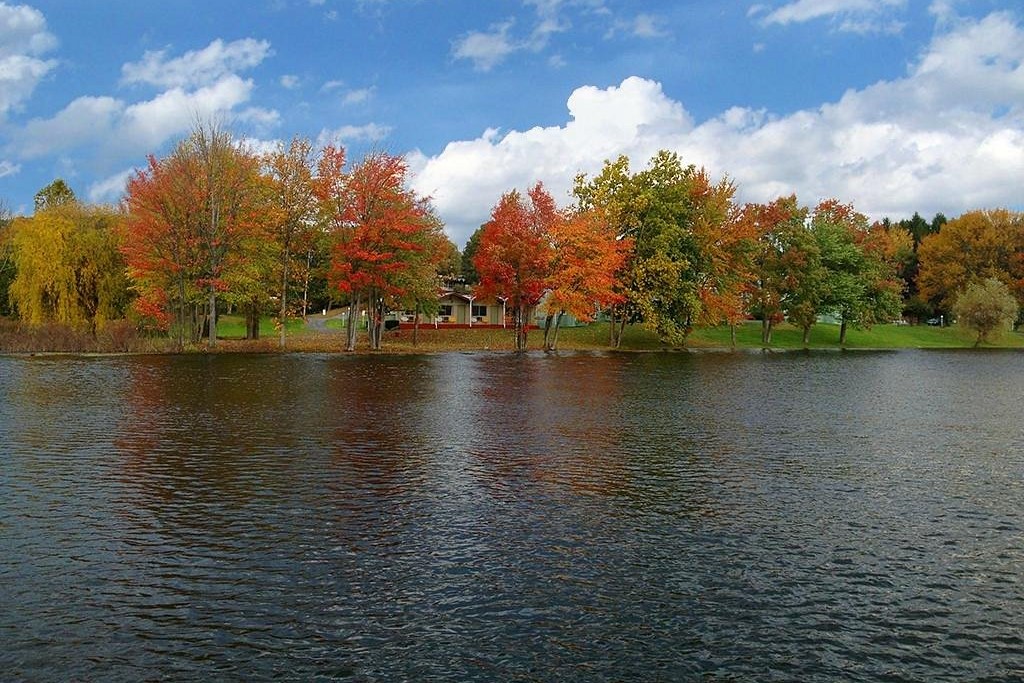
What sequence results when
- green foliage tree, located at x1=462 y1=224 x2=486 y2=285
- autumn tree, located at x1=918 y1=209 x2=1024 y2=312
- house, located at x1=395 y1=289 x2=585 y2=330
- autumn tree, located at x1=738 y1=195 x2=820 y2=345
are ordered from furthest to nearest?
green foliage tree, located at x1=462 y1=224 x2=486 y2=285
autumn tree, located at x1=918 y1=209 x2=1024 y2=312
house, located at x1=395 y1=289 x2=585 y2=330
autumn tree, located at x1=738 y1=195 x2=820 y2=345

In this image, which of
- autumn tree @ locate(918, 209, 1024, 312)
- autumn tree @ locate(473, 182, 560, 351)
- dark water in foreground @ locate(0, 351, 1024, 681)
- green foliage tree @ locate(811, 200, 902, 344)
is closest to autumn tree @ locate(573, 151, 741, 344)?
autumn tree @ locate(473, 182, 560, 351)

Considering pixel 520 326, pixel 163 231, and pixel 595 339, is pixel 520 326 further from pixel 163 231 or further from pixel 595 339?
pixel 163 231

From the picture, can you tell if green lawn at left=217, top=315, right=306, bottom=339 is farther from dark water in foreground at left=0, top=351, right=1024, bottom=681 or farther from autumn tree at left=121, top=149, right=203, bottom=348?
dark water in foreground at left=0, top=351, right=1024, bottom=681

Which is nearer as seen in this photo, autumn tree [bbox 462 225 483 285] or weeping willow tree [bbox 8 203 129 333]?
weeping willow tree [bbox 8 203 129 333]

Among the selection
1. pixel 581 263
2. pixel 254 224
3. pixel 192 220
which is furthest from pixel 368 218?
pixel 581 263

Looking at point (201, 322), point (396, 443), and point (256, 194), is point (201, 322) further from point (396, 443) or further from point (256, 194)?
point (396, 443)

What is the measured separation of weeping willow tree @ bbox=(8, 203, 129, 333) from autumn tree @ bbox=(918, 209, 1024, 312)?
113258 mm

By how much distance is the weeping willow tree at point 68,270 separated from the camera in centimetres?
6288

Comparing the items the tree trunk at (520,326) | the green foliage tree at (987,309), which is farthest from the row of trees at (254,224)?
the green foliage tree at (987,309)

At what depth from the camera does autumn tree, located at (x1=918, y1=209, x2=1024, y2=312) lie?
11806cm

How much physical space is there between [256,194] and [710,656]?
202 feet

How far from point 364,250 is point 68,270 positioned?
24.2 metres

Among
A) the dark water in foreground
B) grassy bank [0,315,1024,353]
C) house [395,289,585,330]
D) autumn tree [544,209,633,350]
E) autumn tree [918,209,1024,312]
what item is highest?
autumn tree [918,209,1024,312]

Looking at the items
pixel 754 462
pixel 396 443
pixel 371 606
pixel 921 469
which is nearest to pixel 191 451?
pixel 396 443
